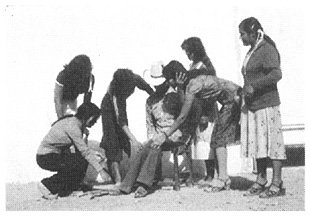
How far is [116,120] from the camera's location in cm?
494

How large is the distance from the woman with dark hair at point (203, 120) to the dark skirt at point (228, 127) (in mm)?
186

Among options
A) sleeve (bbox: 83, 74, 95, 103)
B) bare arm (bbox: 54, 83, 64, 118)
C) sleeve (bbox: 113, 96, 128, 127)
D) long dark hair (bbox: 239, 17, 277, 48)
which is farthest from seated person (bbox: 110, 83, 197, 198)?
long dark hair (bbox: 239, 17, 277, 48)

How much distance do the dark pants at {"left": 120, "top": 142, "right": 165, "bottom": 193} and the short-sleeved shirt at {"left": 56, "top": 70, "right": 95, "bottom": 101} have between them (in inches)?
35.6

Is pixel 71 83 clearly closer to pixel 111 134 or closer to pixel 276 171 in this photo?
pixel 111 134

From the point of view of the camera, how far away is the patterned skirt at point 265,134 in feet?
13.7

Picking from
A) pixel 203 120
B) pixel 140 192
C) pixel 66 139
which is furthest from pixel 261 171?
pixel 66 139

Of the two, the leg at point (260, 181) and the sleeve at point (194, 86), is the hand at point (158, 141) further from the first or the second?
the leg at point (260, 181)

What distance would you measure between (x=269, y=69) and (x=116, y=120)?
60.1 inches

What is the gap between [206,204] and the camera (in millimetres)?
4145

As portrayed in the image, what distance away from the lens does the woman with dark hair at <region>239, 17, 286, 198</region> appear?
164 inches

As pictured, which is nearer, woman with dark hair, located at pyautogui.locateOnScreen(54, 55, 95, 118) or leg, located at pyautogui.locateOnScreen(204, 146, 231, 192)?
leg, located at pyautogui.locateOnScreen(204, 146, 231, 192)

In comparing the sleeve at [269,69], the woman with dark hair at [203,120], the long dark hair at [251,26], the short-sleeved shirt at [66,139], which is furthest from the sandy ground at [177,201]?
the long dark hair at [251,26]

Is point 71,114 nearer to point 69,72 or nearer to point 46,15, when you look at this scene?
point 69,72

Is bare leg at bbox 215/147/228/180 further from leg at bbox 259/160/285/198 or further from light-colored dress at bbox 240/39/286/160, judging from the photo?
leg at bbox 259/160/285/198
